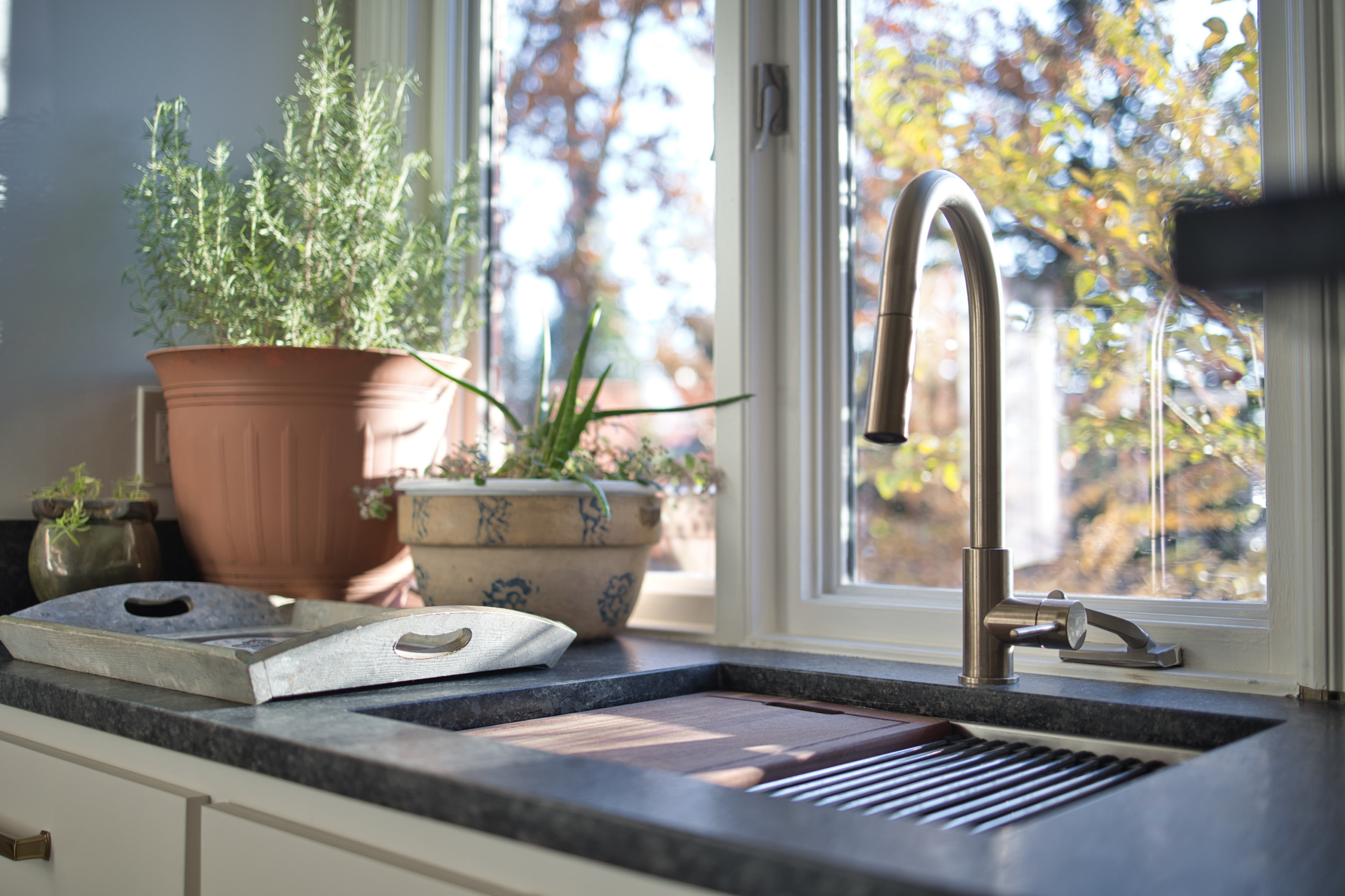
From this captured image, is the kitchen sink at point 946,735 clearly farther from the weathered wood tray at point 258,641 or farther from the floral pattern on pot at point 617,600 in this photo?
the floral pattern on pot at point 617,600

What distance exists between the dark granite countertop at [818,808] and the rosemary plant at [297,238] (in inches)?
22.3

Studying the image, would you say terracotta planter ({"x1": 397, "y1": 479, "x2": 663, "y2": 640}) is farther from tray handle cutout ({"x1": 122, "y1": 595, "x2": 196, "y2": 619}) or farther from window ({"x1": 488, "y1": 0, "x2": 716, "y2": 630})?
tray handle cutout ({"x1": 122, "y1": 595, "x2": 196, "y2": 619})

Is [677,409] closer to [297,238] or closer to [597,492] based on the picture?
[597,492]

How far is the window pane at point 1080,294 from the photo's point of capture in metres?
1.05

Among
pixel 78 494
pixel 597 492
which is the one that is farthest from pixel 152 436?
pixel 597 492

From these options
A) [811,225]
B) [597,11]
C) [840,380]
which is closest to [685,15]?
[597,11]

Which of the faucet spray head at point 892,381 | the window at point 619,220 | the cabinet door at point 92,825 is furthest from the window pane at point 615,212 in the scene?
the cabinet door at point 92,825

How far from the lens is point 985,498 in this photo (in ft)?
3.21

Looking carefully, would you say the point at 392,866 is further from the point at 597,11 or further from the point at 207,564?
the point at 597,11

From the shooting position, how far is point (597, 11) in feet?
5.46

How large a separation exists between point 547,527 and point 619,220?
593mm

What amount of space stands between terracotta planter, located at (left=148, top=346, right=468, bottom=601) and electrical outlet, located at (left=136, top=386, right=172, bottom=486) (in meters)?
0.06

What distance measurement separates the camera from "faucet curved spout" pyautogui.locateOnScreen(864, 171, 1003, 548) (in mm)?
844

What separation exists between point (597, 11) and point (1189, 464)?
1.11 m
